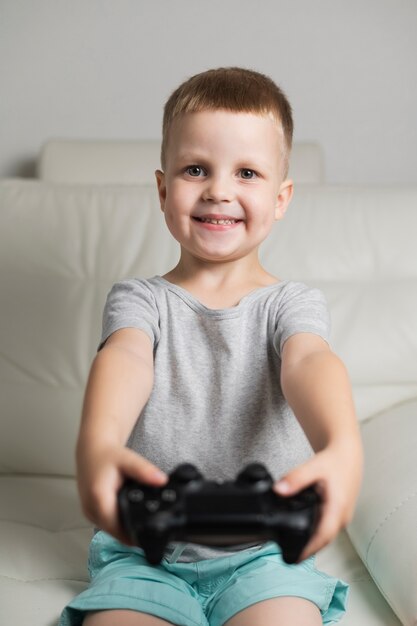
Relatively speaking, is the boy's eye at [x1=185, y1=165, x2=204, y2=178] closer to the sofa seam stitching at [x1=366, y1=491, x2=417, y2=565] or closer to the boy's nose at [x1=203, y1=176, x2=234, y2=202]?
the boy's nose at [x1=203, y1=176, x2=234, y2=202]

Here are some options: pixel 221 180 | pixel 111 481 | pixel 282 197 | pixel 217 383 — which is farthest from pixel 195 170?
pixel 111 481

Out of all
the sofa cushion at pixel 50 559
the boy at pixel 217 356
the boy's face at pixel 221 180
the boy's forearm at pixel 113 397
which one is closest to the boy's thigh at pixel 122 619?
the boy at pixel 217 356

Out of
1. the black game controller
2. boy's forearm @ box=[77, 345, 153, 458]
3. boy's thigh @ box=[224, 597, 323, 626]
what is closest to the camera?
the black game controller

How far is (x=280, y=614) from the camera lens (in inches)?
40.0

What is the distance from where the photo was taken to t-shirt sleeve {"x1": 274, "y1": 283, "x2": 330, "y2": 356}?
1109 millimetres

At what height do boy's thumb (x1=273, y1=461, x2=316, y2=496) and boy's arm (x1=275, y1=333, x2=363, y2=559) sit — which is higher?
boy's thumb (x1=273, y1=461, x2=316, y2=496)

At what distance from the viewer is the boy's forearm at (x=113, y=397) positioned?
85 centimetres

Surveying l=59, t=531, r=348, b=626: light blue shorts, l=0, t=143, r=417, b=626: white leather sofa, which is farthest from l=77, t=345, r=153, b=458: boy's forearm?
l=0, t=143, r=417, b=626: white leather sofa

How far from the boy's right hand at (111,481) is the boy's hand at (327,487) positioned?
11 cm

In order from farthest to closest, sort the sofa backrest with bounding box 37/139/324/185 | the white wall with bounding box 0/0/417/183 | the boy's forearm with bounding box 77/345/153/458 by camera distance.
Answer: the white wall with bounding box 0/0/417/183 → the sofa backrest with bounding box 37/139/324/185 → the boy's forearm with bounding box 77/345/153/458

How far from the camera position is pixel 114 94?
2.13 meters

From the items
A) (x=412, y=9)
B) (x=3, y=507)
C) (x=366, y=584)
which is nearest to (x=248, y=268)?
(x=366, y=584)

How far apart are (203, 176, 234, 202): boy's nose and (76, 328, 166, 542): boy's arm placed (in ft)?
0.65

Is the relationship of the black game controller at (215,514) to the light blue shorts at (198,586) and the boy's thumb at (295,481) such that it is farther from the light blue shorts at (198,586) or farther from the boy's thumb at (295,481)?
the light blue shorts at (198,586)
